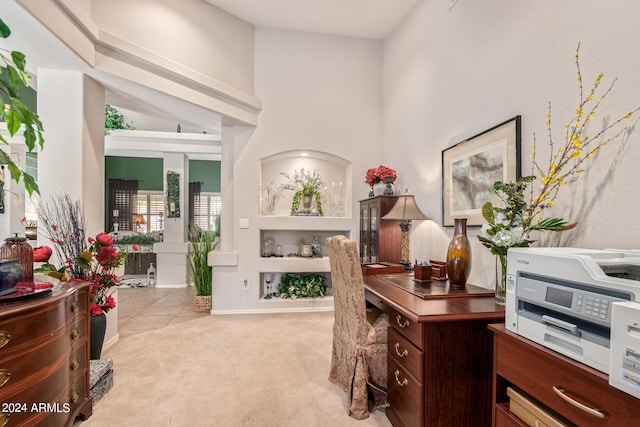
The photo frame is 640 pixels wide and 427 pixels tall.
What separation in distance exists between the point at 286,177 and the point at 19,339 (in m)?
3.57

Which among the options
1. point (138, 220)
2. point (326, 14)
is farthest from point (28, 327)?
point (138, 220)

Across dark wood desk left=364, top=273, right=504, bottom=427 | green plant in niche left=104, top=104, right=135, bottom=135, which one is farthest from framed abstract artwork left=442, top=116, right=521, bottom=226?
green plant in niche left=104, top=104, right=135, bottom=135

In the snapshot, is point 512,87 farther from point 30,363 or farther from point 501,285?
point 30,363

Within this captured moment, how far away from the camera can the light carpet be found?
6.51 feet

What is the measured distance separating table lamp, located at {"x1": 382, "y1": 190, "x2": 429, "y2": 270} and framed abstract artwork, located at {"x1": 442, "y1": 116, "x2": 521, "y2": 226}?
25 cm

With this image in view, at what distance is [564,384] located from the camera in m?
1.01

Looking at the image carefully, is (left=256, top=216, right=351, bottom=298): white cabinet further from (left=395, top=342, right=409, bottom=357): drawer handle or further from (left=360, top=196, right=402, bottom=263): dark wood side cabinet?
(left=395, top=342, right=409, bottom=357): drawer handle

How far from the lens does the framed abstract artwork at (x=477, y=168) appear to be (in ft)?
6.77

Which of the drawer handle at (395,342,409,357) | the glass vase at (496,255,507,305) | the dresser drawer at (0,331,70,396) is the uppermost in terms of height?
the glass vase at (496,255,507,305)

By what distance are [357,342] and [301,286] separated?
2.44 m

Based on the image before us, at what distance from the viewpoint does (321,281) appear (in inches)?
180

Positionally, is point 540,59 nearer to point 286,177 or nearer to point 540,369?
point 540,369

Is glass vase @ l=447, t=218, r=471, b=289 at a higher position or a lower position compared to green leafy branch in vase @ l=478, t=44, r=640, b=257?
lower

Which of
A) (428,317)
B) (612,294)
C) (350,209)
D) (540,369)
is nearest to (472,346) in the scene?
(428,317)
